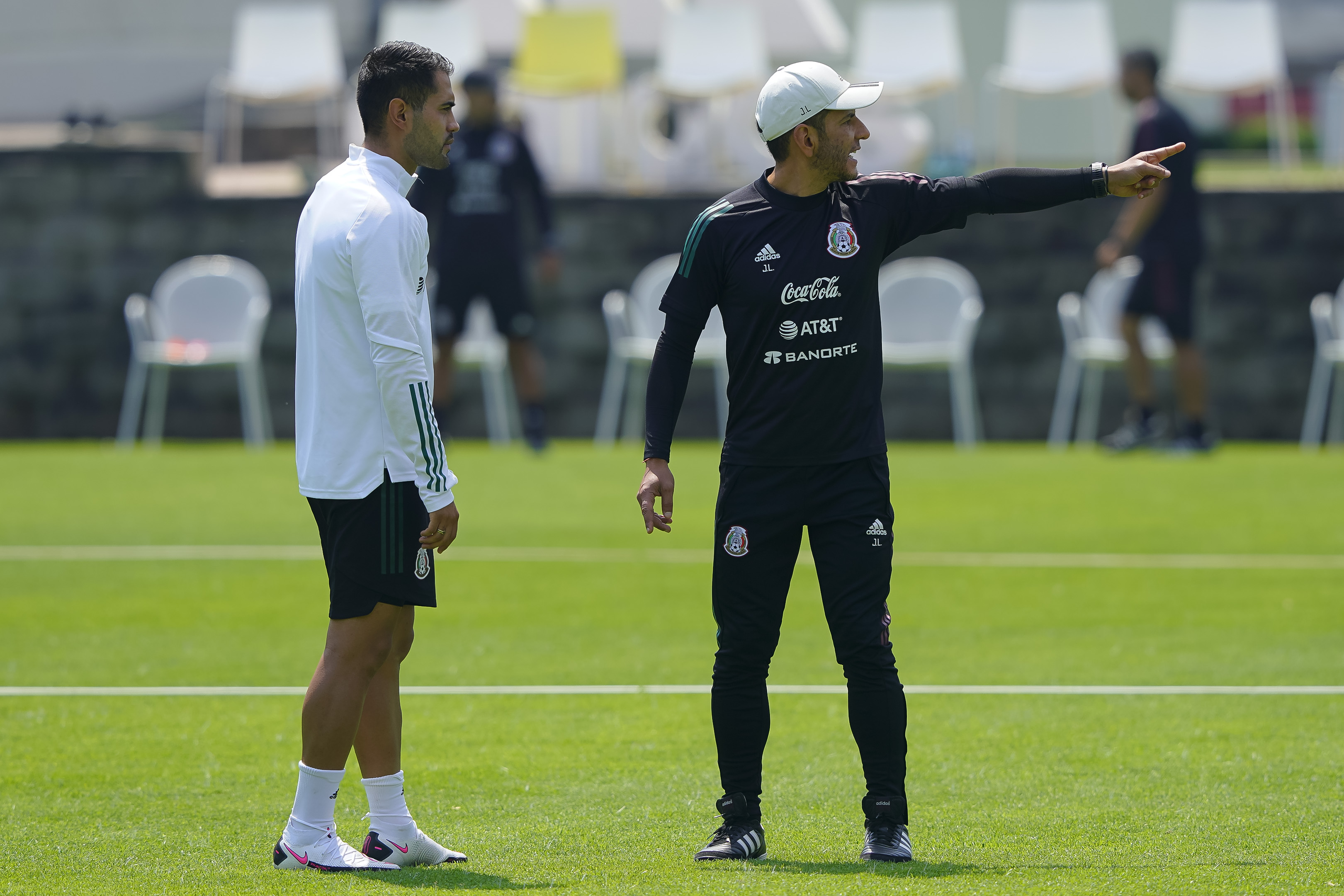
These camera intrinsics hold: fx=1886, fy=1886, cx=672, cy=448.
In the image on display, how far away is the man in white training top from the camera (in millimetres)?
4211

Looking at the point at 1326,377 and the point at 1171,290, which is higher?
the point at 1171,290

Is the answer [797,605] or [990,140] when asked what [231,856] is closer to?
[797,605]

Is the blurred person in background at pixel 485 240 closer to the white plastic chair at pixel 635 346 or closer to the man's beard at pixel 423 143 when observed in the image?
the white plastic chair at pixel 635 346

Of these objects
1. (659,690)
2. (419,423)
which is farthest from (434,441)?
(659,690)

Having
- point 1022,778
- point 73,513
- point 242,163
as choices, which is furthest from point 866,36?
point 1022,778

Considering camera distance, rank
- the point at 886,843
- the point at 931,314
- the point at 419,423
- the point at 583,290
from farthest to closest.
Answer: the point at 583,290
the point at 931,314
the point at 886,843
the point at 419,423

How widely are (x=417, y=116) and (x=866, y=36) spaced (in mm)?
13737

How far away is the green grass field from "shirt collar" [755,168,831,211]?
1541 mm

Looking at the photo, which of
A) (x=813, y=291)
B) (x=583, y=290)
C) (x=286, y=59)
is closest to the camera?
(x=813, y=291)

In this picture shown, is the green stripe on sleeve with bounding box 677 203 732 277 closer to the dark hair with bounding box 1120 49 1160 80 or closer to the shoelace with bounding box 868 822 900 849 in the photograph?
the shoelace with bounding box 868 822 900 849

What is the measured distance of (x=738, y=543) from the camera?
4492mm

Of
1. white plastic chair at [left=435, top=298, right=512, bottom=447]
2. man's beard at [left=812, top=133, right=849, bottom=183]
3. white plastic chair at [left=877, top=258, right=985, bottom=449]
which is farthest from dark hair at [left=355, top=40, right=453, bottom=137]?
white plastic chair at [left=877, top=258, right=985, bottom=449]

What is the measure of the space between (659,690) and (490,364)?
907cm

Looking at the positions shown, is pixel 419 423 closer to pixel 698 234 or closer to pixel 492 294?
pixel 698 234
